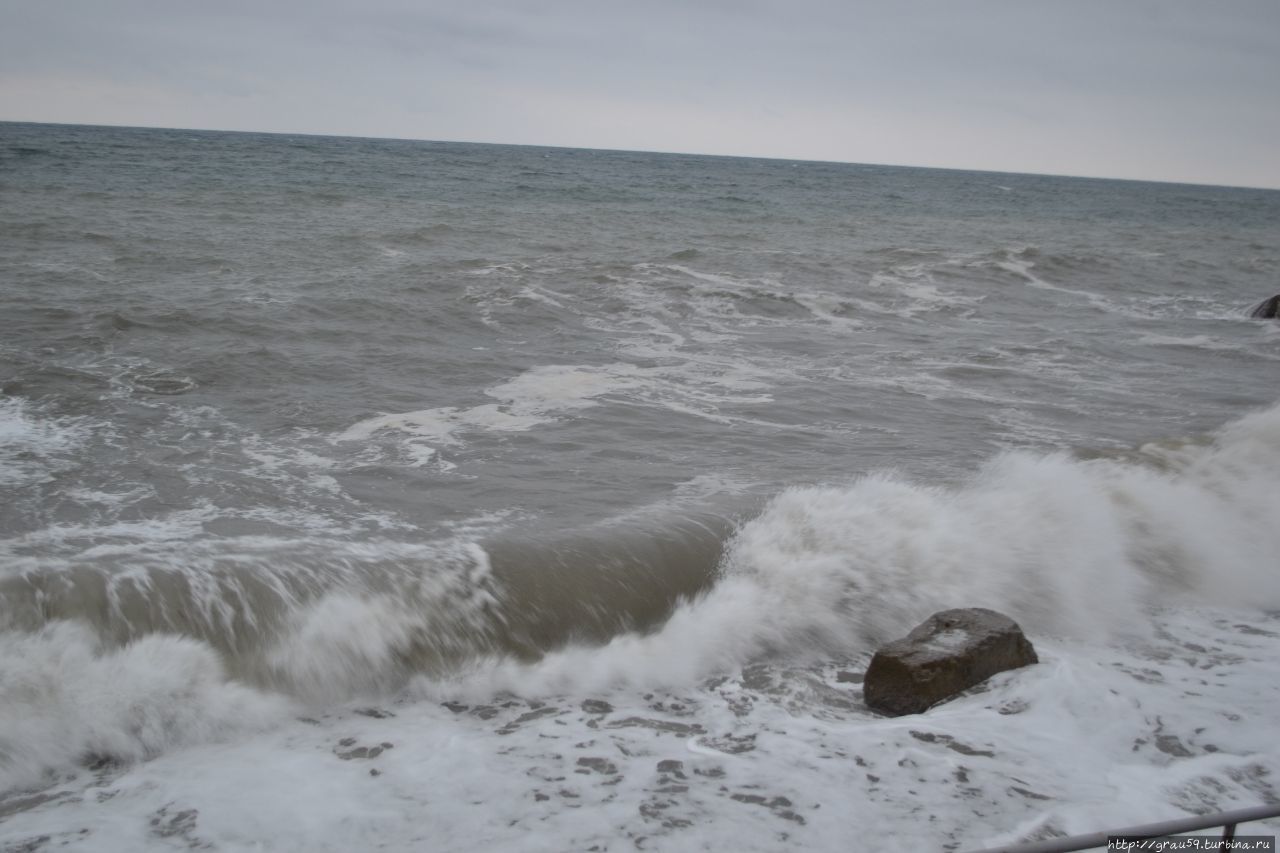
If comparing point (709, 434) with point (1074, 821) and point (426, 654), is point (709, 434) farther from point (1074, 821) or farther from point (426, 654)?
point (1074, 821)

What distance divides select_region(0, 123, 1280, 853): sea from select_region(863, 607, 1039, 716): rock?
10 cm

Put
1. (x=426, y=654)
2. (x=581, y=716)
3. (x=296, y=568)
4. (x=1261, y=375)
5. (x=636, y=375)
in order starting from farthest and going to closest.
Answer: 1. (x=1261, y=375)
2. (x=636, y=375)
3. (x=296, y=568)
4. (x=426, y=654)
5. (x=581, y=716)

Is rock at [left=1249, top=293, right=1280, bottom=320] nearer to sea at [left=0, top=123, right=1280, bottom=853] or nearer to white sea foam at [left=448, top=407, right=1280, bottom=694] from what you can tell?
sea at [left=0, top=123, right=1280, bottom=853]

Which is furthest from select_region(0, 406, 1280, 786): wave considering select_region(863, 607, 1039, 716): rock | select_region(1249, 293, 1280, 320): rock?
select_region(1249, 293, 1280, 320): rock

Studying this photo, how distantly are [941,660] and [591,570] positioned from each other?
2.12 meters

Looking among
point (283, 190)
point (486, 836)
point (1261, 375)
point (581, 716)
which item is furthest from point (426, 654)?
point (283, 190)

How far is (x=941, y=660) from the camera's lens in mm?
4824

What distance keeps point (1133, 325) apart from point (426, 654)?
47.4 ft

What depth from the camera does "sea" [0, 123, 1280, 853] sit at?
13.3 feet

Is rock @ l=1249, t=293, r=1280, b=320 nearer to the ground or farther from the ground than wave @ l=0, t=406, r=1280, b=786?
farther from the ground

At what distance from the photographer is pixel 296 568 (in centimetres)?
568

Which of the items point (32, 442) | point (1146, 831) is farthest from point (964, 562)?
point (32, 442)

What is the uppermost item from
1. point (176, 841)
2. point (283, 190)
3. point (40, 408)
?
point (283, 190)

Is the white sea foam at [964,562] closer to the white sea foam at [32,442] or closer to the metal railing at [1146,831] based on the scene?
the metal railing at [1146,831]
